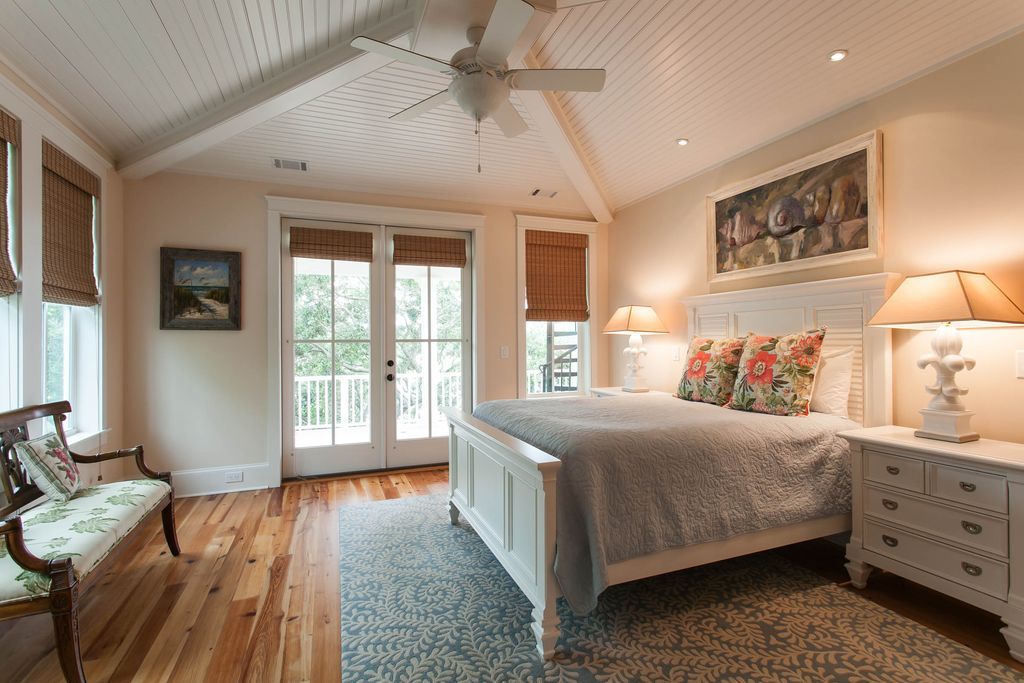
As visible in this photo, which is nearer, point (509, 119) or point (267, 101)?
point (509, 119)

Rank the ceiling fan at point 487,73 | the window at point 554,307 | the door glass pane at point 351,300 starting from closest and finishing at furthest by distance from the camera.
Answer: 1. the ceiling fan at point 487,73
2. the door glass pane at point 351,300
3. the window at point 554,307

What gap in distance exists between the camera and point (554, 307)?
4.78 meters

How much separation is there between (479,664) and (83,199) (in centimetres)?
357

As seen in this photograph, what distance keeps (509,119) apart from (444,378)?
260cm

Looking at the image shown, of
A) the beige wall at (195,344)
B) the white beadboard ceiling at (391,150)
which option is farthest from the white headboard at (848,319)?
the beige wall at (195,344)

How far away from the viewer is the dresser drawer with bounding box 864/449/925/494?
2072 mm

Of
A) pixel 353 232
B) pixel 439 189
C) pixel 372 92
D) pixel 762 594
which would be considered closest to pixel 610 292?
pixel 439 189

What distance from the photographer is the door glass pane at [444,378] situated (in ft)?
14.8

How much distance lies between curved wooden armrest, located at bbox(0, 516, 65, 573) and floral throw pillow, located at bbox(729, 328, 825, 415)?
303 centimetres

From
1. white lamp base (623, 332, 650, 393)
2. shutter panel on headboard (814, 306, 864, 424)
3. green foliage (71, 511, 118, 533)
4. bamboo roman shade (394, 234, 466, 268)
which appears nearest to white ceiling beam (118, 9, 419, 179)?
bamboo roman shade (394, 234, 466, 268)

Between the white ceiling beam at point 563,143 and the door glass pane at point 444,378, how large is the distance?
6.04 ft

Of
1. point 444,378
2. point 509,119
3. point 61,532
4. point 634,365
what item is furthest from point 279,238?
point 634,365

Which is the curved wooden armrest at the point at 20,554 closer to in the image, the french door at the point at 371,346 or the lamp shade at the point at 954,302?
the french door at the point at 371,346

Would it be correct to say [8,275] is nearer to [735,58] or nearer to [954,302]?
[735,58]
